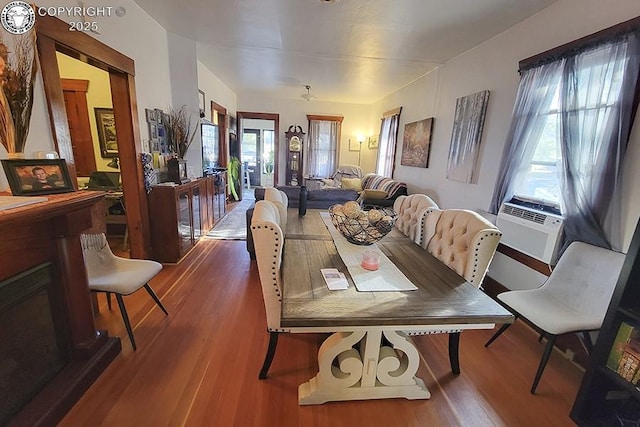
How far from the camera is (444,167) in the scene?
380 cm

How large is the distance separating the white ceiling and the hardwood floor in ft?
8.86

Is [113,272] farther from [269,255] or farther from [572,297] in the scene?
[572,297]

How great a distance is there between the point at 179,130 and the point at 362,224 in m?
2.85

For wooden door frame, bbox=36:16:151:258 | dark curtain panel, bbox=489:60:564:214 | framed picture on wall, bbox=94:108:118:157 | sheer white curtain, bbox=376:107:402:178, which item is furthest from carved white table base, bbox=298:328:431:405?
sheer white curtain, bbox=376:107:402:178

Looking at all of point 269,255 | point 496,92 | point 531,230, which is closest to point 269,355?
point 269,255

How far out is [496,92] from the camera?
2.84 m

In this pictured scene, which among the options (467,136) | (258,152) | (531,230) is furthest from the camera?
(258,152)

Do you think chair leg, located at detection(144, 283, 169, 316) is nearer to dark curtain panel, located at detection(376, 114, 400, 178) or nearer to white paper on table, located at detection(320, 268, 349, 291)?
white paper on table, located at detection(320, 268, 349, 291)

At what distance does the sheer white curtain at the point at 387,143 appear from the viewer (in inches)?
220

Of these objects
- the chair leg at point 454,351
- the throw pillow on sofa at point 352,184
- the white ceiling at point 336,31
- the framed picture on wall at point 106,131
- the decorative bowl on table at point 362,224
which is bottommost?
the chair leg at point 454,351

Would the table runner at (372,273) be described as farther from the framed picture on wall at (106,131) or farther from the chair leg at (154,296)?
the framed picture on wall at (106,131)

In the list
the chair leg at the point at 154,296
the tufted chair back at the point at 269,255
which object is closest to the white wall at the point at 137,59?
the chair leg at the point at 154,296

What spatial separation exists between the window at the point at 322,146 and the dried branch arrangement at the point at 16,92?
6.02 meters

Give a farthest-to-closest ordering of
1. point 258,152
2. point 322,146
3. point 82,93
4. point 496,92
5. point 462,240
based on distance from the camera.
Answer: point 258,152
point 322,146
point 82,93
point 496,92
point 462,240
